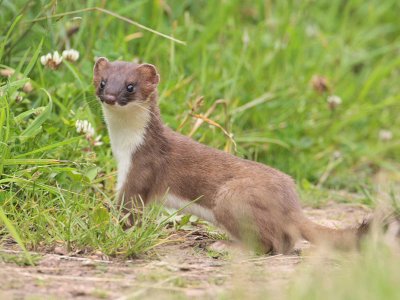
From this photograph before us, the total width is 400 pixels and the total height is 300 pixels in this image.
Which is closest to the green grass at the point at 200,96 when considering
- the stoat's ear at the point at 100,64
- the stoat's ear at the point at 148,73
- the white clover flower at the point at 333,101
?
the white clover flower at the point at 333,101

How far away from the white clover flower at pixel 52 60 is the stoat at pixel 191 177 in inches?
19.0

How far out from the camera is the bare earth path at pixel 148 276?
13.4 feet

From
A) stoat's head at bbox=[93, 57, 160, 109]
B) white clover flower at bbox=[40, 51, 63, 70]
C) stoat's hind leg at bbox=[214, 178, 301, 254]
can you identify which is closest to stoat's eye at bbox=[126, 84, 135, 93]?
stoat's head at bbox=[93, 57, 160, 109]

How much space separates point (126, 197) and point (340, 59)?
414 cm

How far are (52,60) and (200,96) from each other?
127 cm

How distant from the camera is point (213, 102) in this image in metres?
7.50

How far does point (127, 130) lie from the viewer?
5.69 meters

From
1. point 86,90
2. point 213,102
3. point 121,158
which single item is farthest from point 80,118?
point 213,102

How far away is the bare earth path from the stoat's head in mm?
997

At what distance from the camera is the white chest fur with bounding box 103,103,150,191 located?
18.5 feet

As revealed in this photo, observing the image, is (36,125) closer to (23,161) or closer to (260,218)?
(23,161)

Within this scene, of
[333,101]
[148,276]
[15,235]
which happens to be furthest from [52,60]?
[333,101]

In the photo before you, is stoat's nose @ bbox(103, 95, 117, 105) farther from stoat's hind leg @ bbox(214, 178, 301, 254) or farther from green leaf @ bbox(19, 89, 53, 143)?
stoat's hind leg @ bbox(214, 178, 301, 254)

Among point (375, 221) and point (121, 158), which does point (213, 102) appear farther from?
A: point (375, 221)
